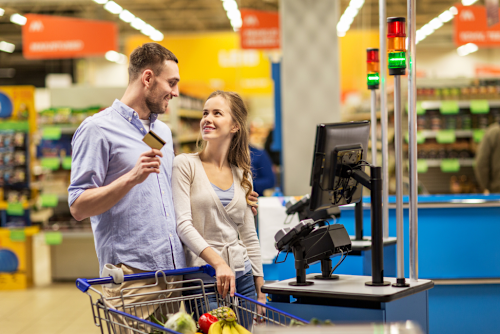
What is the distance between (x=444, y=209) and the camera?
3.87 metres

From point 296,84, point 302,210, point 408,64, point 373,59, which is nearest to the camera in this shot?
point 408,64

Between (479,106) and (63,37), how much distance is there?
22.1 feet

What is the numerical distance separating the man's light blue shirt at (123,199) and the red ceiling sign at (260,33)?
7.98m

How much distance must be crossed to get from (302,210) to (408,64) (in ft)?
3.52

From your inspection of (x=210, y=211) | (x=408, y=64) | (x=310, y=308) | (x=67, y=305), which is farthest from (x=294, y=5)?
(x=67, y=305)

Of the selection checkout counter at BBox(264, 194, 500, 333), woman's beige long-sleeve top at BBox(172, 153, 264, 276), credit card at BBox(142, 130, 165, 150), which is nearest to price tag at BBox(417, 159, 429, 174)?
Result: checkout counter at BBox(264, 194, 500, 333)

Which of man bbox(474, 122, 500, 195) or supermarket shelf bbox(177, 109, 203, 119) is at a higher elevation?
supermarket shelf bbox(177, 109, 203, 119)

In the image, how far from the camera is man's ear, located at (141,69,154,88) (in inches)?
87.2

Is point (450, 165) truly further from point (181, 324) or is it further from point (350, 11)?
point (181, 324)

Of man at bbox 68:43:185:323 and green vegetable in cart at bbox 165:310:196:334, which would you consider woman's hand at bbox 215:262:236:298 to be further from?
green vegetable in cart at bbox 165:310:196:334

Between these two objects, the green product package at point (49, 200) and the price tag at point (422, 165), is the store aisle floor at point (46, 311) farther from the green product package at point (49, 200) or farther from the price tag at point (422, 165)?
the price tag at point (422, 165)

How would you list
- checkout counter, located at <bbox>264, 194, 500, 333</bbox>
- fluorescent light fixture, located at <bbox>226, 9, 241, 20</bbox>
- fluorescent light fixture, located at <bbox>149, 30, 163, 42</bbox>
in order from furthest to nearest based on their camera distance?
fluorescent light fixture, located at <bbox>149, 30, 163, 42</bbox> < fluorescent light fixture, located at <bbox>226, 9, 241, 20</bbox> < checkout counter, located at <bbox>264, 194, 500, 333</bbox>

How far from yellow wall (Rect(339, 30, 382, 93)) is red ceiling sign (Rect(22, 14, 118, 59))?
6.53 m

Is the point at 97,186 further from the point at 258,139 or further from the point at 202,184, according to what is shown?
the point at 258,139
